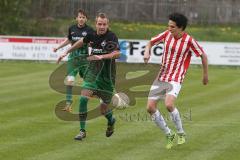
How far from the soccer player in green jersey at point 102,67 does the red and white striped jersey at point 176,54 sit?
0.85 m

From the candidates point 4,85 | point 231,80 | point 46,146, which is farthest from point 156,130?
point 231,80

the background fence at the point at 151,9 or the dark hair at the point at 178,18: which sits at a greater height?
the dark hair at the point at 178,18

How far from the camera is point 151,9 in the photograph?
154 feet

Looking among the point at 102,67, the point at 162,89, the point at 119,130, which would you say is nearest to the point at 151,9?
the point at 119,130

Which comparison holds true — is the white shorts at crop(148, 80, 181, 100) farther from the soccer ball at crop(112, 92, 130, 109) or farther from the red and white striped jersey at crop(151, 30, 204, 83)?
the soccer ball at crop(112, 92, 130, 109)

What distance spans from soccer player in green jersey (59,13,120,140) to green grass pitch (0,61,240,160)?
0.63 m

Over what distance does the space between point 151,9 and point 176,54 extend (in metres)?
34.7

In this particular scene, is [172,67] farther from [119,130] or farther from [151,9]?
[151,9]

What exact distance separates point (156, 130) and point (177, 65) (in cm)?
227

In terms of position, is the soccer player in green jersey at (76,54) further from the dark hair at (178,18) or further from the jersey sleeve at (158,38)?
the dark hair at (178,18)

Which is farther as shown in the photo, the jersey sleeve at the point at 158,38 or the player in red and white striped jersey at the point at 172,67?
the jersey sleeve at the point at 158,38

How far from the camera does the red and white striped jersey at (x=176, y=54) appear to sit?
12.6 meters

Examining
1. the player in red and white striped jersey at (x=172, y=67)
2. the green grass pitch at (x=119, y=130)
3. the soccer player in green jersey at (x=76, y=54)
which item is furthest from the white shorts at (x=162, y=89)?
the soccer player in green jersey at (x=76, y=54)

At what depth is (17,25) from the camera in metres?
45.5
